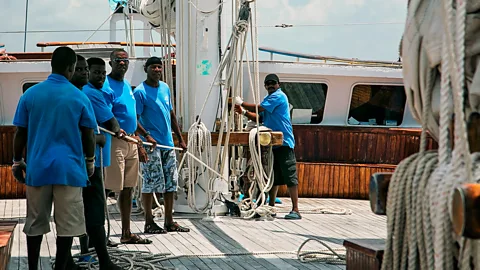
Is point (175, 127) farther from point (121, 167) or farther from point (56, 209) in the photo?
point (56, 209)

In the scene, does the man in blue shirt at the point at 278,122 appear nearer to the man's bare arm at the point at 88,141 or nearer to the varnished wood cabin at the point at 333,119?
the varnished wood cabin at the point at 333,119

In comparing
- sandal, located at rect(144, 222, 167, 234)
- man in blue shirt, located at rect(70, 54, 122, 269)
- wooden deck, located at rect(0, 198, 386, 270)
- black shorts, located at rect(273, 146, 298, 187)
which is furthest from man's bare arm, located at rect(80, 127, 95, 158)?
black shorts, located at rect(273, 146, 298, 187)

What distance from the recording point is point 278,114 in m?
8.53

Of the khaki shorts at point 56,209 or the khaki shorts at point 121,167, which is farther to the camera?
the khaki shorts at point 121,167

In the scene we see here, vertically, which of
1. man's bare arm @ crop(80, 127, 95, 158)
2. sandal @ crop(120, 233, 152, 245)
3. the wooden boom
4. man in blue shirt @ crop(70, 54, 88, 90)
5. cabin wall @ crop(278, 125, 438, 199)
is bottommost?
sandal @ crop(120, 233, 152, 245)

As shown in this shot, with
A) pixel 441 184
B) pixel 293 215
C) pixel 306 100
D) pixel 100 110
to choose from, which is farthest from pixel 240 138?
pixel 441 184

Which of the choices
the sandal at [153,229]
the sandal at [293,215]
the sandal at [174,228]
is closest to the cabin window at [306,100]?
the sandal at [293,215]

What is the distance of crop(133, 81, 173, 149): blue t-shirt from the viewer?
705 cm

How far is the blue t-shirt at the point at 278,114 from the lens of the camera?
8.42 metres

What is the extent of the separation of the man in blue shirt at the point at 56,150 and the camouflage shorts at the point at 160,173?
6.91 feet

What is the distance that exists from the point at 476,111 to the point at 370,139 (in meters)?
8.37

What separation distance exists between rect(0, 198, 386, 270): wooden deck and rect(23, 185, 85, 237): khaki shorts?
3.12ft

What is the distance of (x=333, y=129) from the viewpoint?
10516 millimetres

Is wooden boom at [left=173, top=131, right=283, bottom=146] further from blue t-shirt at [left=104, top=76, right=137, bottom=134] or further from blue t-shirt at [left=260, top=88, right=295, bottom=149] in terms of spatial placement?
blue t-shirt at [left=104, top=76, right=137, bottom=134]
